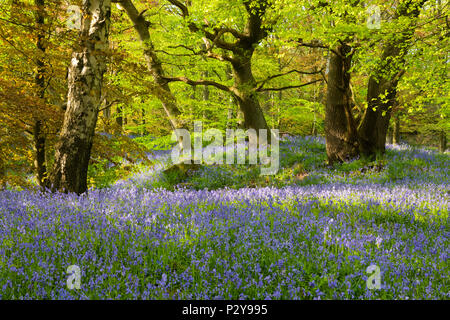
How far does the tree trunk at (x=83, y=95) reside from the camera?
→ 16.3 feet

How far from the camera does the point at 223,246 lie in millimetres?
3123

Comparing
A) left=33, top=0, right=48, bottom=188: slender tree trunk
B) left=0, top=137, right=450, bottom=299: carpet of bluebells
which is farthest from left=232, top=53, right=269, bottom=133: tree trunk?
left=0, top=137, right=450, bottom=299: carpet of bluebells

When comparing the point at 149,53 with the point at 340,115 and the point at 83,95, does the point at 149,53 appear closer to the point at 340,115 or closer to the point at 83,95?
the point at 83,95

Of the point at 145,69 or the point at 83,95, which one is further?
the point at 145,69

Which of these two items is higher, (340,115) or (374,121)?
(340,115)

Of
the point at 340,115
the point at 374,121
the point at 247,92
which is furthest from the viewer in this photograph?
the point at 247,92

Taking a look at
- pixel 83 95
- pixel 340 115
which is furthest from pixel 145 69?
pixel 340 115

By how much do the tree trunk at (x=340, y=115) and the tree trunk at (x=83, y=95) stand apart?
23.4 ft

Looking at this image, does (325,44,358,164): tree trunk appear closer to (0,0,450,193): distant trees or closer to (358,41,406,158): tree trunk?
(0,0,450,193): distant trees

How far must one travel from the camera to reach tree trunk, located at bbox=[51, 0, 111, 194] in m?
4.96

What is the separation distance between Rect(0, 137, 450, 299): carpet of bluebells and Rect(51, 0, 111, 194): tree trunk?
72 cm

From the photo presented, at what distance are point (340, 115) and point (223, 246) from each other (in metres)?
7.96
